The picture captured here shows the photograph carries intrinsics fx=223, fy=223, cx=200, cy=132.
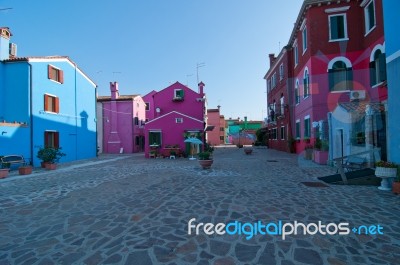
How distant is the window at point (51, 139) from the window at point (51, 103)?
1804 mm

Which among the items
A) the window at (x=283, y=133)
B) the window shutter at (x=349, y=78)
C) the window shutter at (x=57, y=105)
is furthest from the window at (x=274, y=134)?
the window shutter at (x=57, y=105)

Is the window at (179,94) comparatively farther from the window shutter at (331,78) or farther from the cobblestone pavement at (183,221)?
the cobblestone pavement at (183,221)

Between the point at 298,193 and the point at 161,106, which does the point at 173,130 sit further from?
the point at 298,193

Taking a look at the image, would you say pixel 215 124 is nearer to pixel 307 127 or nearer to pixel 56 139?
pixel 307 127

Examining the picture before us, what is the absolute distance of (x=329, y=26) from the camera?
15945 millimetres

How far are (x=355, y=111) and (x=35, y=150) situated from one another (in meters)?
20.0

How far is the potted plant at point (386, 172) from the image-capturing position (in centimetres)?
670

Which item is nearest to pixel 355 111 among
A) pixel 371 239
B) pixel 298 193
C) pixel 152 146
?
pixel 298 193

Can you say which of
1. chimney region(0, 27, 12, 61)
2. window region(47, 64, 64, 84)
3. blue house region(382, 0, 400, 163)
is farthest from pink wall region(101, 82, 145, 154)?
blue house region(382, 0, 400, 163)

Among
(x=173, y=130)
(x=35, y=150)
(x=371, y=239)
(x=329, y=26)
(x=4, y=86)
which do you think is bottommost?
(x=371, y=239)

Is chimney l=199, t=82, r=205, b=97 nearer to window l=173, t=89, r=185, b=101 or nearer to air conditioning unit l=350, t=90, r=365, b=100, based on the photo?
window l=173, t=89, r=185, b=101

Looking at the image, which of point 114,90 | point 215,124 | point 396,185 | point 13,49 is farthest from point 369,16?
point 215,124

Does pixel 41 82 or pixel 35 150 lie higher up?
pixel 41 82

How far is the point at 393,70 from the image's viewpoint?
287 inches
